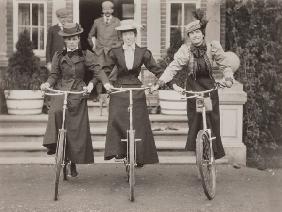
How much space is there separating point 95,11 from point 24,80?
3.11m

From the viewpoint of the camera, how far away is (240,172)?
8.69 meters

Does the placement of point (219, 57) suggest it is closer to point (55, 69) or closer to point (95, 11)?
point (55, 69)

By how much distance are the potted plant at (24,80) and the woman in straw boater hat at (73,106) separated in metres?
2.95

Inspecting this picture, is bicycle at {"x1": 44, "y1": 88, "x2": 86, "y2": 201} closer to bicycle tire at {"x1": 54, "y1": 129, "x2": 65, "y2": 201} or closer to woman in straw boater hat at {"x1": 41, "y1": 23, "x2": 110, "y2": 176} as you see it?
bicycle tire at {"x1": 54, "y1": 129, "x2": 65, "y2": 201}

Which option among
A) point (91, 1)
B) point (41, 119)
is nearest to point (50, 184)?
point (41, 119)

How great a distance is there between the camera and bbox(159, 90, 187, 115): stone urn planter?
34.9 feet

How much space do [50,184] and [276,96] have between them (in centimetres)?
551

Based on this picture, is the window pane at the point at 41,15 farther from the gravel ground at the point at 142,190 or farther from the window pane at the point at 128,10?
the gravel ground at the point at 142,190

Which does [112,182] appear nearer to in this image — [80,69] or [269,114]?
[80,69]

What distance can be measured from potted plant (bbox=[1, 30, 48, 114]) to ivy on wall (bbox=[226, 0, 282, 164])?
12.2 ft

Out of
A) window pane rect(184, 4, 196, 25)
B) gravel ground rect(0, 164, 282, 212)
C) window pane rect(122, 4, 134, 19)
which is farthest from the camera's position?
window pane rect(122, 4, 134, 19)

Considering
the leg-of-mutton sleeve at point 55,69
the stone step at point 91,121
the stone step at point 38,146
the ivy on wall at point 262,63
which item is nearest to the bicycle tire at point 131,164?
the leg-of-mutton sleeve at point 55,69

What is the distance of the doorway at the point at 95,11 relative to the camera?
1283 centimetres

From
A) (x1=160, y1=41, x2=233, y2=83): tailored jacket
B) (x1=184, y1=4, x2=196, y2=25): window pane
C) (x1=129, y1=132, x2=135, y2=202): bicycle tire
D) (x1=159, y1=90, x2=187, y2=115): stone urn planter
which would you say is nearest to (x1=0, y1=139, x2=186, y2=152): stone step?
(x1=159, y1=90, x2=187, y2=115): stone urn planter
